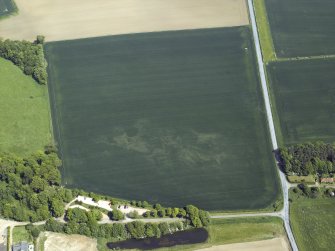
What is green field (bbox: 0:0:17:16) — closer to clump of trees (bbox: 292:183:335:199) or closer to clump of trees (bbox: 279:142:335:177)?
clump of trees (bbox: 279:142:335:177)

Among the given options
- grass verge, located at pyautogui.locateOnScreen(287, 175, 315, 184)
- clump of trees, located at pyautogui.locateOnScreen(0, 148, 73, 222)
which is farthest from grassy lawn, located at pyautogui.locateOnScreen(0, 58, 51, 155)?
grass verge, located at pyautogui.locateOnScreen(287, 175, 315, 184)

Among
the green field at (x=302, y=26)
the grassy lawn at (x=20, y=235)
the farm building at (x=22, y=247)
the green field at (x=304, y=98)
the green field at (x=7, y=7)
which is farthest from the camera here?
the green field at (x=7, y=7)

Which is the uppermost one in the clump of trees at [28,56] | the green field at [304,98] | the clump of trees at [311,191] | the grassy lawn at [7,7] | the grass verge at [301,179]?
the grassy lawn at [7,7]

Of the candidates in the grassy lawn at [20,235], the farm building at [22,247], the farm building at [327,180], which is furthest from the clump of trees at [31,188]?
the farm building at [327,180]

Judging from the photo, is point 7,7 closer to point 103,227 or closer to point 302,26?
point 103,227

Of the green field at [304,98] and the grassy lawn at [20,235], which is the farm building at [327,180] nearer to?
the green field at [304,98]

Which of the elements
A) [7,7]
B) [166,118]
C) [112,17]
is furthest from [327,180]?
[7,7]
